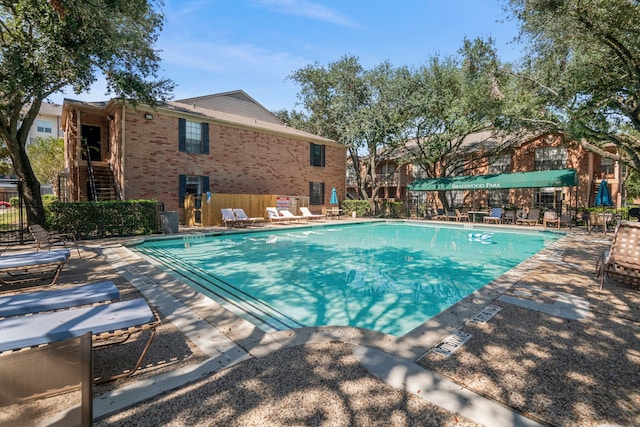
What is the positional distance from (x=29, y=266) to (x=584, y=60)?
16.3 metres

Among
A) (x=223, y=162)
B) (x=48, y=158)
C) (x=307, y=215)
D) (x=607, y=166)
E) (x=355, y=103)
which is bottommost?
(x=307, y=215)

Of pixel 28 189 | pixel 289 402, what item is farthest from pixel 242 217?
pixel 289 402

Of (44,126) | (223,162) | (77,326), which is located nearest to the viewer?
(77,326)

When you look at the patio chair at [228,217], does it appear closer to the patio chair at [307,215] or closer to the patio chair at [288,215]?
the patio chair at [288,215]

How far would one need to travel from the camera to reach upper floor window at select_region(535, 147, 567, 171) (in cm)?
2373

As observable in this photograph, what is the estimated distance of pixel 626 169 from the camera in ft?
74.7

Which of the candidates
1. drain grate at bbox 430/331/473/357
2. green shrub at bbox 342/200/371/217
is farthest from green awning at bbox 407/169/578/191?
drain grate at bbox 430/331/473/357

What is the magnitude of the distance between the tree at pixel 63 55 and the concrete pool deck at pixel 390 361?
7.27 m

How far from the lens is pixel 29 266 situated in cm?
524

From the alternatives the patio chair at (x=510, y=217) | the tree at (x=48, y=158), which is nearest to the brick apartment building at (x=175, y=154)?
the patio chair at (x=510, y=217)

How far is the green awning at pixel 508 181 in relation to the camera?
16544 mm

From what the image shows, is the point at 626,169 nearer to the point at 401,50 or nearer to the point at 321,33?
the point at 401,50

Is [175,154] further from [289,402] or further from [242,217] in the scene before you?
[289,402]

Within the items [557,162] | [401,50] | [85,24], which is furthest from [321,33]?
[557,162]
